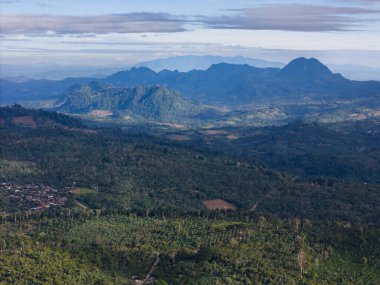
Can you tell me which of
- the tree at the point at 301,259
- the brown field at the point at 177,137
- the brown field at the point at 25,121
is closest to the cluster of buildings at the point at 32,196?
the tree at the point at 301,259

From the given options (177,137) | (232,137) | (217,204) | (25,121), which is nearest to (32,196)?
(217,204)

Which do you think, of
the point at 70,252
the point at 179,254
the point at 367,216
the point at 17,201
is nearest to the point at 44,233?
the point at 70,252

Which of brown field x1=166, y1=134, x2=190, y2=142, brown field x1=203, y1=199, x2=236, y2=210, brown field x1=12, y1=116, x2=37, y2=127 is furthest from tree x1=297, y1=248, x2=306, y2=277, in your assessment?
brown field x1=12, y1=116, x2=37, y2=127

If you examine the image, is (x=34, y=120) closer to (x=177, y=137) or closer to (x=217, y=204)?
(x=177, y=137)

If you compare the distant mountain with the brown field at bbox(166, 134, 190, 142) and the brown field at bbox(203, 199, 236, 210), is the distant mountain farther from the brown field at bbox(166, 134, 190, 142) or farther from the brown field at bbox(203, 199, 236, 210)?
the brown field at bbox(203, 199, 236, 210)

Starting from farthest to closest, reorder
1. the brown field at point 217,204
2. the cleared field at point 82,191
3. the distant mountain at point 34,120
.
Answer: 1. the distant mountain at point 34,120
2. the cleared field at point 82,191
3. the brown field at point 217,204

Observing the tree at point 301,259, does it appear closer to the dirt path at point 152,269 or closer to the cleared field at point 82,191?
the dirt path at point 152,269

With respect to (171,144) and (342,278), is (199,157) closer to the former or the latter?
(171,144)
